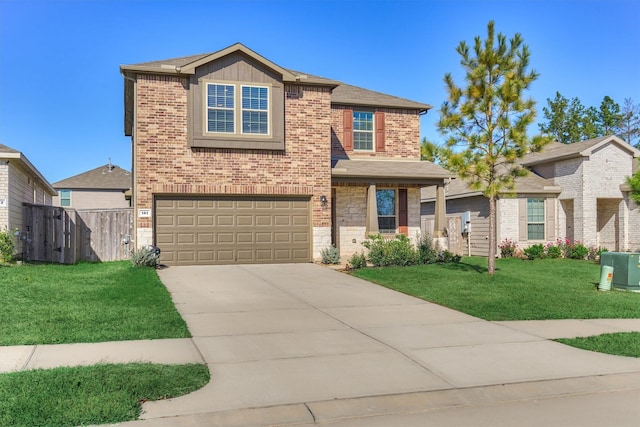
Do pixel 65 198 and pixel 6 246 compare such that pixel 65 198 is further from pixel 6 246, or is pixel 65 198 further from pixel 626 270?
pixel 626 270

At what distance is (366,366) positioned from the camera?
6551mm

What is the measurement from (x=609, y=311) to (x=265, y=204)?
10.4 metres

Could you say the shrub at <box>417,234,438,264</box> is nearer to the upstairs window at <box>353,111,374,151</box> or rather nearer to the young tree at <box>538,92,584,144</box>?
the upstairs window at <box>353,111,374,151</box>

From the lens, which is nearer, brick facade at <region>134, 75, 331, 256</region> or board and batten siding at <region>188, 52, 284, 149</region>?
brick facade at <region>134, 75, 331, 256</region>

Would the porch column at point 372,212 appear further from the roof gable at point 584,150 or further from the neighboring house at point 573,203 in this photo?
the roof gable at point 584,150

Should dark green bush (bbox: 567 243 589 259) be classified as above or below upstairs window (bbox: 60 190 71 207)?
below

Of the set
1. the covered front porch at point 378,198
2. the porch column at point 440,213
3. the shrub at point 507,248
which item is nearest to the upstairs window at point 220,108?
the covered front porch at point 378,198

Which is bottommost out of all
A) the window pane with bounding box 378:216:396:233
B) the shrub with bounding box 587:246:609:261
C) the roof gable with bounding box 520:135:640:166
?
the shrub with bounding box 587:246:609:261

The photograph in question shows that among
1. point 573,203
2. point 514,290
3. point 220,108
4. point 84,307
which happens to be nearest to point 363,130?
point 220,108

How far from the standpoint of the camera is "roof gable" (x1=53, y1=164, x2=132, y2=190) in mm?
39719

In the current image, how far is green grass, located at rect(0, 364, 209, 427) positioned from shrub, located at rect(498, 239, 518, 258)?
17.5 meters

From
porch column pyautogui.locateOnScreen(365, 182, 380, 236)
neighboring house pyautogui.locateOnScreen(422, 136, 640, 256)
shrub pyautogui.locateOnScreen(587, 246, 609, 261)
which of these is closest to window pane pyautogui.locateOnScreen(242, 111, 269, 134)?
porch column pyautogui.locateOnScreen(365, 182, 380, 236)

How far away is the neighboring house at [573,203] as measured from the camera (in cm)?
2184

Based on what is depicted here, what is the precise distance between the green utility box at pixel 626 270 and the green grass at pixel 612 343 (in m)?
5.77
